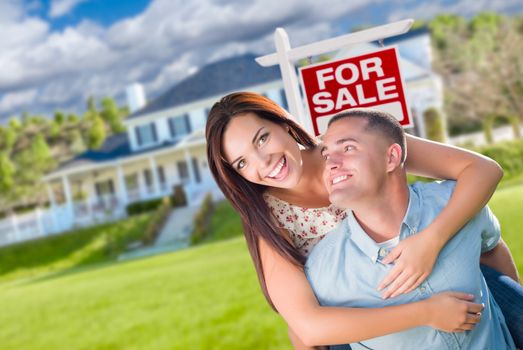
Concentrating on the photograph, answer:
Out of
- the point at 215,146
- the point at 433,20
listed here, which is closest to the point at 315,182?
the point at 215,146

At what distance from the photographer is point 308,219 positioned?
8.35ft

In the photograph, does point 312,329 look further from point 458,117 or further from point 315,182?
point 458,117

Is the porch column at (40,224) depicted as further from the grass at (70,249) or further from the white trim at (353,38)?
the white trim at (353,38)

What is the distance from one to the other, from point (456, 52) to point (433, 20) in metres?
23.5

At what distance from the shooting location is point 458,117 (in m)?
37.1

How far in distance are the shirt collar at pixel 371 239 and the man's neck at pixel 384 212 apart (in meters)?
0.01

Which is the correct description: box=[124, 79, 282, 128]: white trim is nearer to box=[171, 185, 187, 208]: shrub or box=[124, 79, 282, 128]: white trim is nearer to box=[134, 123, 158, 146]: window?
box=[134, 123, 158, 146]: window

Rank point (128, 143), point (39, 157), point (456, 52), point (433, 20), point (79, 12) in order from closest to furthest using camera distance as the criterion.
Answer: point (128, 143)
point (456, 52)
point (39, 157)
point (433, 20)
point (79, 12)

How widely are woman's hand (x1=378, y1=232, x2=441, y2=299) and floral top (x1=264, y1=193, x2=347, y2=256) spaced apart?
46cm

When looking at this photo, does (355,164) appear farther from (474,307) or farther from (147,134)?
(147,134)

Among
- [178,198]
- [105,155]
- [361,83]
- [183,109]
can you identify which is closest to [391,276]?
[361,83]

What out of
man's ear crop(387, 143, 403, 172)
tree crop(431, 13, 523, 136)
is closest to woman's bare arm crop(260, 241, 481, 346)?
man's ear crop(387, 143, 403, 172)

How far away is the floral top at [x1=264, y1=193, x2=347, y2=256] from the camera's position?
2.49m

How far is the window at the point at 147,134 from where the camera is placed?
3409 cm
